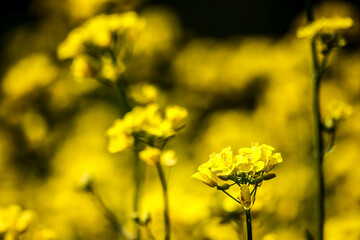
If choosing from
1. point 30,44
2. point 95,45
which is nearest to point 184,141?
point 95,45

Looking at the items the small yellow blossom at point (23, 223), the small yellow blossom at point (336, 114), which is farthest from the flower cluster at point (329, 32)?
the small yellow blossom at point (23, 223)

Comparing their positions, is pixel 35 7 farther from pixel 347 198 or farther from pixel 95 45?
pixel 347 198

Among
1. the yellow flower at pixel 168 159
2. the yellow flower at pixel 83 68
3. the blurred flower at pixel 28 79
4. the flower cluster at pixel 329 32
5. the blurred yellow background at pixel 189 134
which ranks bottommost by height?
the blurred yellow background at pixel 189 134

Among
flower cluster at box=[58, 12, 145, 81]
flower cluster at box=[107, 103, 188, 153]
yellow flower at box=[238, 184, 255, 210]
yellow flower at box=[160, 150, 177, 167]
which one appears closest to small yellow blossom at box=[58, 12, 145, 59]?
flower cluster at box=[58, 12, 145, 81]

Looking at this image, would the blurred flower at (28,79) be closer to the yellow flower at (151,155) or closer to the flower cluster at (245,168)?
the yellow flower at (151,155)

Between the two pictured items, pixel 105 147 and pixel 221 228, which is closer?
pixel 221 228

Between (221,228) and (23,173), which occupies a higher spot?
(221,228)

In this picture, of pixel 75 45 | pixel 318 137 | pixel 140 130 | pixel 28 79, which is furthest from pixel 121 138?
pixel 28 79
